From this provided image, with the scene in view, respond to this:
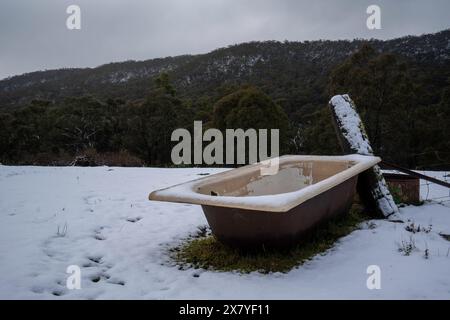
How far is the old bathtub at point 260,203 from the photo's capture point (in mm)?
2107

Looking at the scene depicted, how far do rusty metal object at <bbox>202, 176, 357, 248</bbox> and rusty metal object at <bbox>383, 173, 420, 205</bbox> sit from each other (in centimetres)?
214

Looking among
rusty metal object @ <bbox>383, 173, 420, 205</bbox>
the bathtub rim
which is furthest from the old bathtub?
rusty metal object @ <bbox>383, 173, 420, 205</bbox>

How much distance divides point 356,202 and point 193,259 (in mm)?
2669

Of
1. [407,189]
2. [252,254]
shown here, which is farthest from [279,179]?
[407,189]

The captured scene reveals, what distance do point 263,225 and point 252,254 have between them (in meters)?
0.32

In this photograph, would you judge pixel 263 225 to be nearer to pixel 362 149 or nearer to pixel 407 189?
pixel 362 149

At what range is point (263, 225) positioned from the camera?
2375 millimetres

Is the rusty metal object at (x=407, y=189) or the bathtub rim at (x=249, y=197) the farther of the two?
the rusty metal object at (x=407, y=189)

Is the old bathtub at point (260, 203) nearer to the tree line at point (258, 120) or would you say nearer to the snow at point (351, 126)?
the snow at point (351, 126)

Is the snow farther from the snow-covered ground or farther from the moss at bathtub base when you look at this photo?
the moss at bathtub base

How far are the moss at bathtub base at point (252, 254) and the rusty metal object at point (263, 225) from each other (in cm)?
7

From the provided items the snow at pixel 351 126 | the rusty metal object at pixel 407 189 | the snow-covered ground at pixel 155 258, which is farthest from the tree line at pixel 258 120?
the snow-covered ground at pixel 155 258

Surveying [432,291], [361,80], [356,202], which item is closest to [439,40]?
[361,80]
